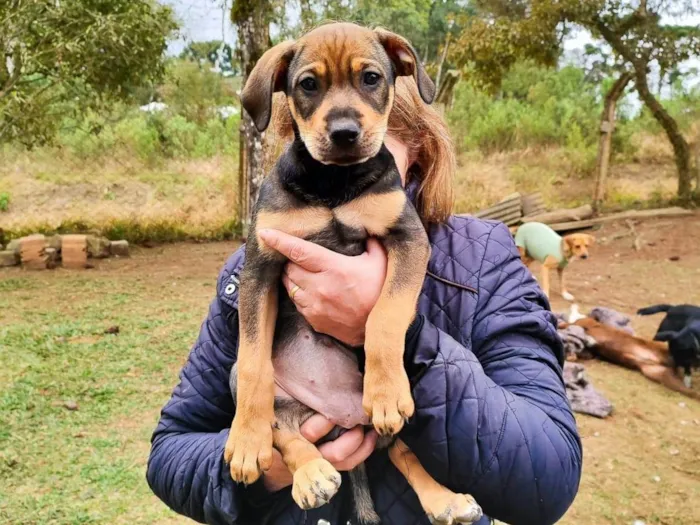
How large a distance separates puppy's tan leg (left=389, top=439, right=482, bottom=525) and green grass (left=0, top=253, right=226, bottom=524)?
8.63 feet

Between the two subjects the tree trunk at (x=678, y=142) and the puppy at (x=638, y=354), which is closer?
the puppy at (x=638, y=354)

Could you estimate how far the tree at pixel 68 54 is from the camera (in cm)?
883

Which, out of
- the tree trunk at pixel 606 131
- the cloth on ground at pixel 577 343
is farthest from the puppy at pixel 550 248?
the tree trunk at pixel 606 131

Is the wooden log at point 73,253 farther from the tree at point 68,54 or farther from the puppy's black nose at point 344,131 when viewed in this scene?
the puppy's black nose at point 344,131

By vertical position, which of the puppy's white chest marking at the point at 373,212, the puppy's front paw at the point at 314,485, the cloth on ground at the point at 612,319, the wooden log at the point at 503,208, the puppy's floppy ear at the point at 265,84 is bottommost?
the cloth on ground at the point at 612,319

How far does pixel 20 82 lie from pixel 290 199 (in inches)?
366

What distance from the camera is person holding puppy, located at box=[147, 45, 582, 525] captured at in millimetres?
1521

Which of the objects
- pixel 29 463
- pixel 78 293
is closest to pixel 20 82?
pixel 78 293

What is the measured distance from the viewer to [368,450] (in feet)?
5.38

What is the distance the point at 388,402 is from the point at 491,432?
0.76 feet

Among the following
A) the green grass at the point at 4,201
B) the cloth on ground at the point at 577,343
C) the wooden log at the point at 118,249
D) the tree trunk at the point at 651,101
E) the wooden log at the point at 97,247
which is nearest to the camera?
the cloth on ground at the point at 577,343

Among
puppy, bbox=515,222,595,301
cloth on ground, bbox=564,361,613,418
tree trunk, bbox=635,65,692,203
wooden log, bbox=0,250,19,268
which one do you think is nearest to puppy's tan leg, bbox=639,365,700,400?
cloth on ground, bbox=564,361,613,418

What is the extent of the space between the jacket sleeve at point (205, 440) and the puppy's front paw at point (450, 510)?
409mm

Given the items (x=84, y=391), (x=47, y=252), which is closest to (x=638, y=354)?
(x=84, y=391)
